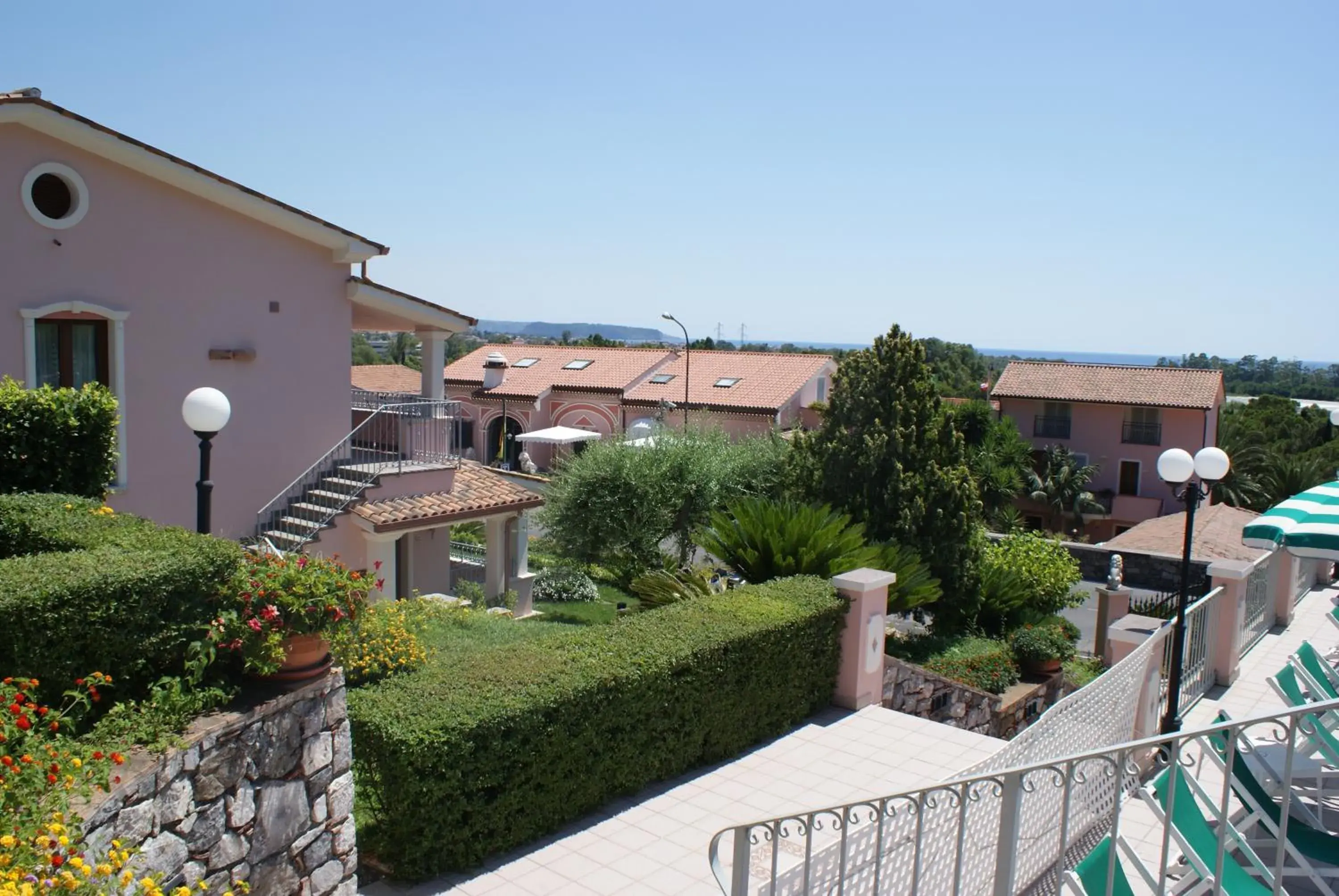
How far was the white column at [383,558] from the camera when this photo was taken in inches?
538

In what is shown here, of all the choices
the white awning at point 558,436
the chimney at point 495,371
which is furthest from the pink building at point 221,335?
the chimney at point 495,371

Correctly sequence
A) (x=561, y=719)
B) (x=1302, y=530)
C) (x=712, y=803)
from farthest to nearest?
(x=712, y=803)
(x=1302, y=530)
(x=561, y=719)

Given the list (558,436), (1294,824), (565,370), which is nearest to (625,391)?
(565,370)

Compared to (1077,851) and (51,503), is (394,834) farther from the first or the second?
(1077,851)

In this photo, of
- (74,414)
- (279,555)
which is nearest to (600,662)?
(279,555)

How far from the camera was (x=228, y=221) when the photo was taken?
13.0 metres

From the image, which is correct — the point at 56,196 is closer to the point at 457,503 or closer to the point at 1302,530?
the point at 457,503

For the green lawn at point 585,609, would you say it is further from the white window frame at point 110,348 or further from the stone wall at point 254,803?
the stone wall at point 254,803

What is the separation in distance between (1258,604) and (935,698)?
4.13m

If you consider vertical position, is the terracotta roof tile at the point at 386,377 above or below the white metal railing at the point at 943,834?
above

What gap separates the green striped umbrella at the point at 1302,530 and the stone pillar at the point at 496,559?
435 inches

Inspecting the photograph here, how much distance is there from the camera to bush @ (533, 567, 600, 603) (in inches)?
798

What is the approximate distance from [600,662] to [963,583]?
9267 millimetres

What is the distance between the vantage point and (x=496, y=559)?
16.6m
